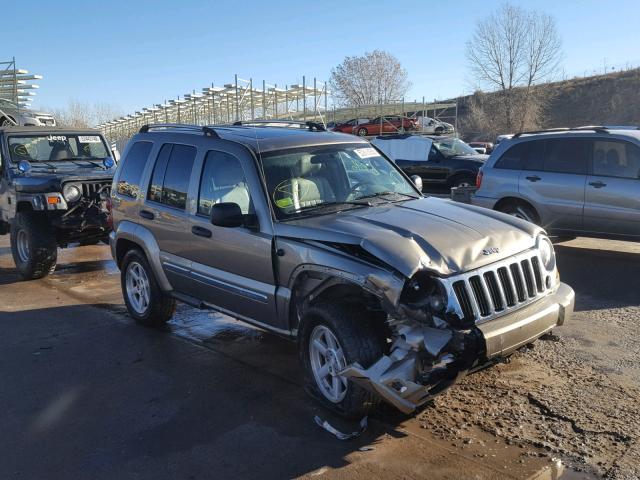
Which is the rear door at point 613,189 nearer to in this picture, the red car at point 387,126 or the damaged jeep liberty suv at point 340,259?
the damaged jeep liberty suv at point 340,259

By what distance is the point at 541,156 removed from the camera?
877 cm

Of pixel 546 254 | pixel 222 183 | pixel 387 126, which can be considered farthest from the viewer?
pixel 387 126

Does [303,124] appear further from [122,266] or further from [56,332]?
[56,332]

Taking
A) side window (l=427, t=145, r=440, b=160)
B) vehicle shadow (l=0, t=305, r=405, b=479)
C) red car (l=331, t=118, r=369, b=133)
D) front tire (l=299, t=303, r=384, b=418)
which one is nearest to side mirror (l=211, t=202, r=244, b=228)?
front tire (l=299, t=303, r=384, b=418)

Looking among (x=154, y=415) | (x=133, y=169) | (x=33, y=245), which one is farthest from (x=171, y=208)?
(x=33, y=245)

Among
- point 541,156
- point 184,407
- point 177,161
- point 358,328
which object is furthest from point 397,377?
point 541,156

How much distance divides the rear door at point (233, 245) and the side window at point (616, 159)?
18.4 ft

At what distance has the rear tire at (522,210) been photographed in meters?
8.79

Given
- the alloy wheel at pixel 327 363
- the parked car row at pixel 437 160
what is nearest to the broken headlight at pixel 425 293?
the alloy wheel at pixel 327 363

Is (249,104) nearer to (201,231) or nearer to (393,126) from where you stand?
(393,126)

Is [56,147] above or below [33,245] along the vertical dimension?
above

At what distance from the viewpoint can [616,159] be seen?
26.4ft

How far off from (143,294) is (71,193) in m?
3.13

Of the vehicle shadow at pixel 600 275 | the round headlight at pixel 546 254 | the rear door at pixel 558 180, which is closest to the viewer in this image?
the round headlight at pixel 546 254
